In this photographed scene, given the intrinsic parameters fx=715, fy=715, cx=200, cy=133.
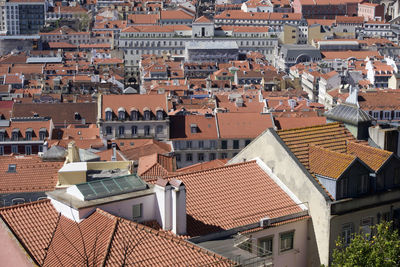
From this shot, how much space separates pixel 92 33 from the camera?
157 meters

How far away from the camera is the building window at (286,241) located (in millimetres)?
20891

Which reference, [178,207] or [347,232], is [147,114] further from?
[178,207]

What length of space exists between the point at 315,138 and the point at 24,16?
157407mm

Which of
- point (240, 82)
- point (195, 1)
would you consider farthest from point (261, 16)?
point (240, 82)

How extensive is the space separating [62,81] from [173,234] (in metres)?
88.7

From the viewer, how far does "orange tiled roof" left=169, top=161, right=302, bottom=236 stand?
65.8 ft

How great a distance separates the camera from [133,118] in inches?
2601

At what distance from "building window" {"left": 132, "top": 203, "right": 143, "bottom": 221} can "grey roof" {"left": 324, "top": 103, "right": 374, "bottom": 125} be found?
338 inches

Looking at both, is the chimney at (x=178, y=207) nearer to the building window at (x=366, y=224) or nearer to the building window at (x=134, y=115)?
the building window at (x=366, y=224)

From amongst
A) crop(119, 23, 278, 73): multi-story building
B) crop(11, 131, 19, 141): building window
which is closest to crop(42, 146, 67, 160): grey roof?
crop(11, 131, 19, 141): building window

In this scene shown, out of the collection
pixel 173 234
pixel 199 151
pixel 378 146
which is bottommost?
pixel 199 151

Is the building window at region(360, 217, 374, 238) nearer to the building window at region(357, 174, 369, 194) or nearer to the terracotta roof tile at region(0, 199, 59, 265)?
the building window at region(357, 174, 369, 194)

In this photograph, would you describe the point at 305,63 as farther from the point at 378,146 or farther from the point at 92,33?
the point at 378,146

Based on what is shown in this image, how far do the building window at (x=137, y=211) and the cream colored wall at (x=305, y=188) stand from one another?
16.2 feet
